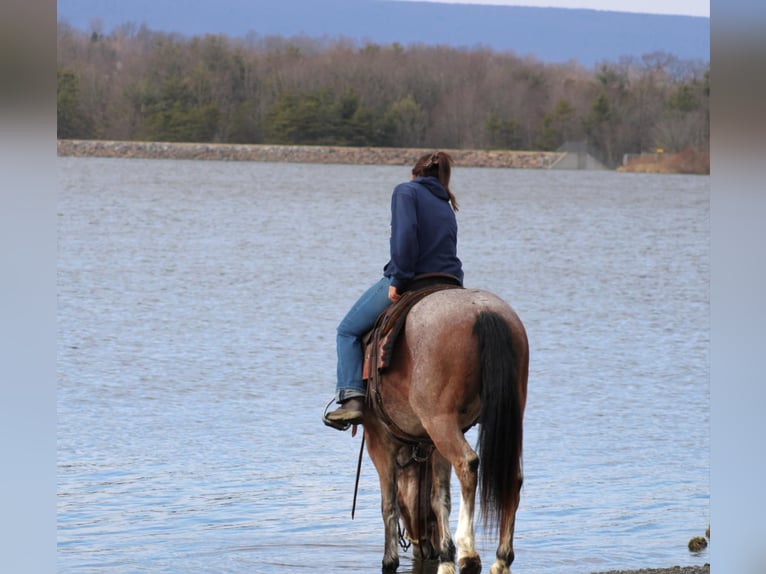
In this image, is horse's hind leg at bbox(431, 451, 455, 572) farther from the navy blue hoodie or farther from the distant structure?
the distant structure

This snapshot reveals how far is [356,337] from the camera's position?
7066mm

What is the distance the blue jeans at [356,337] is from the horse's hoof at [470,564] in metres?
1.19

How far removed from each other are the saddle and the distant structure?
98.1 metres

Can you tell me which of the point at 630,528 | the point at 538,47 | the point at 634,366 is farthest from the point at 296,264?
the point at 538,47

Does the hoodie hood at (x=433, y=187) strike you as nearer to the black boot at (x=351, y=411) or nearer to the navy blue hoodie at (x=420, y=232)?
the navy blue hoodie at (x=420, y=232)

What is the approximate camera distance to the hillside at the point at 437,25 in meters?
156

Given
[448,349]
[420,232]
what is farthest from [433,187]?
[448,349]

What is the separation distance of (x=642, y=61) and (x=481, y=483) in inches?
5561

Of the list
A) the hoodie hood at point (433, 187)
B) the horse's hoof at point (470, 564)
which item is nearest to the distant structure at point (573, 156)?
the hoodie hood at point (433, 187)

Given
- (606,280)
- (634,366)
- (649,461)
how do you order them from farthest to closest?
1. (606,280)
2. (634,366)
3. (649,461)

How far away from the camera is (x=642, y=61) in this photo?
143000mm
